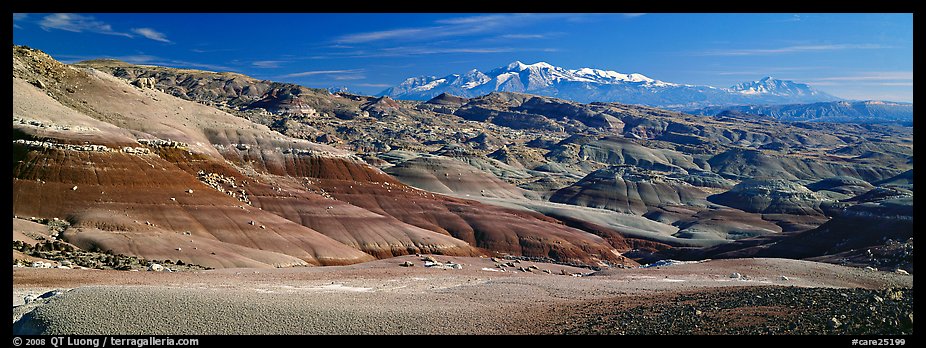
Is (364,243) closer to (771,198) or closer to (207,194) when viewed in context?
(207,194)

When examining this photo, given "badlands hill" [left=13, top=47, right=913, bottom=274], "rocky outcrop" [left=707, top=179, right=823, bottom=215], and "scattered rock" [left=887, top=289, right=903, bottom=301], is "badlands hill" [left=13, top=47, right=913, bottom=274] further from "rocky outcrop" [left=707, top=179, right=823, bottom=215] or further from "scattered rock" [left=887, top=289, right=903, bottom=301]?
"scattered rock" [left=887, top=289, right=903, bottom=301]

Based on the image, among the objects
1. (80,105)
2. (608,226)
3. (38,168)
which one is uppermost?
(80,105)

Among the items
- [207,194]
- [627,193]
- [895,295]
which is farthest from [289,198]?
[627,193]

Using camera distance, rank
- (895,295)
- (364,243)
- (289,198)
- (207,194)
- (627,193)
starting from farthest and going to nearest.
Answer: (627,193) < (289,198) < (364,243) < (207,194) < (895,295)

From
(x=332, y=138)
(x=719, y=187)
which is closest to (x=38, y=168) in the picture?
(x=332, y=138)

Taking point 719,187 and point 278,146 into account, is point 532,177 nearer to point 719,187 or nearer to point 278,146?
point 719,187

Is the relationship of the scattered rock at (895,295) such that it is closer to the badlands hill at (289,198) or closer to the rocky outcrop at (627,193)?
the badlands hill at (289,198)

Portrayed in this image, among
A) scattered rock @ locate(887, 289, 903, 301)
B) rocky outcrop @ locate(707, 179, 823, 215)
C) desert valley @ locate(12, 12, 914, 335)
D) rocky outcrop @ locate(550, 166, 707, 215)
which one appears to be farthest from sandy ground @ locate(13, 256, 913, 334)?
rocky outcrop @ locate(707, 179, 823, 215)

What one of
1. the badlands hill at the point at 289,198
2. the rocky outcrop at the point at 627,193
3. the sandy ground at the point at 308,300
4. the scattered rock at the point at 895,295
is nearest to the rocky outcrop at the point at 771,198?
the badlands hill at the point at 289,198
